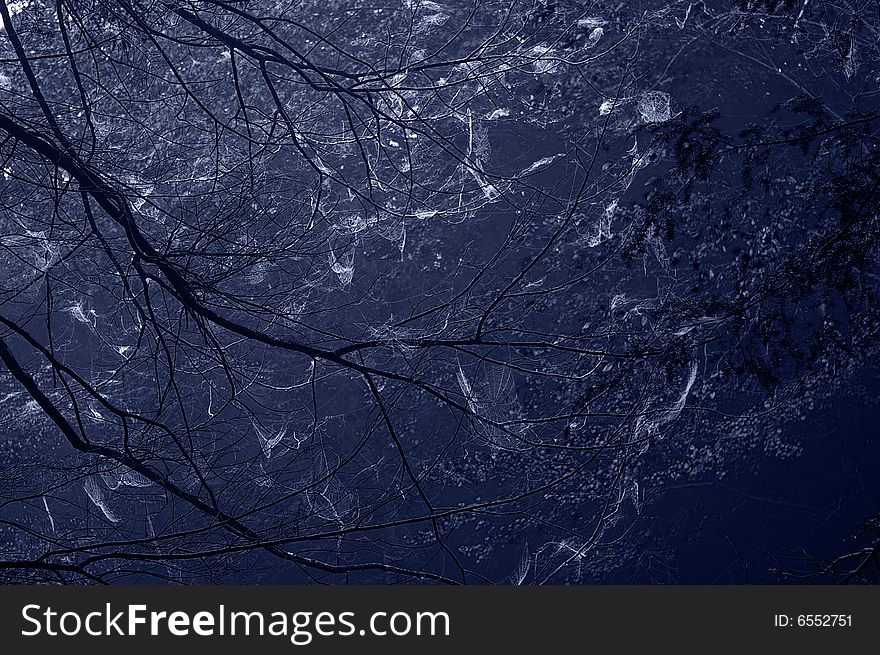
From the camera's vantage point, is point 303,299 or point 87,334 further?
point 87,334

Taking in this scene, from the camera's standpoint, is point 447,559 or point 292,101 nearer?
point 447,559

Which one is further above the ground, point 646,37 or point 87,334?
point 646,37

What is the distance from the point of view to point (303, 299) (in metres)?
4.32

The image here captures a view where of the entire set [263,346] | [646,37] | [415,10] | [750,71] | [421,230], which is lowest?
[263,346]

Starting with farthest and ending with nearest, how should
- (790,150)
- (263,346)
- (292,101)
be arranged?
(292,101), (263,346), (790,150)

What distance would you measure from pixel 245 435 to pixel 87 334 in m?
1.26

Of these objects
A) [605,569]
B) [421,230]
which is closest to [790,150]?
[421,230]

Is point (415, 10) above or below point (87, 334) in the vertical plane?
above

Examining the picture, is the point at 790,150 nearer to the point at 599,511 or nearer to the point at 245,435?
the point at 599,511

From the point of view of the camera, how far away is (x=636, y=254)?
4145 mm

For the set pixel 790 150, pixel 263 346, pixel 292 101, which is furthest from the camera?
pixel 292 101

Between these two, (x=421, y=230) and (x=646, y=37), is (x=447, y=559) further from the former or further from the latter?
(x=646, y=37)

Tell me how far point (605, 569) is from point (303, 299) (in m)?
2.29

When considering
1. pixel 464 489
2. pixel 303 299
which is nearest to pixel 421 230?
pixel 303 299
